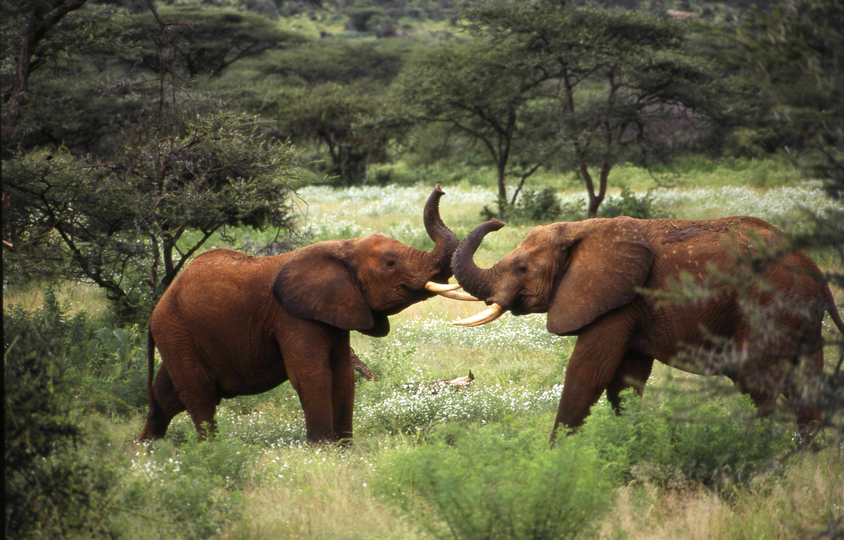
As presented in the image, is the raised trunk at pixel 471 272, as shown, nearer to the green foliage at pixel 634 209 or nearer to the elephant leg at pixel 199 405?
the elephant leg at pixel 199 405

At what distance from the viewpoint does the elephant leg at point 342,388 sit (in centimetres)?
594

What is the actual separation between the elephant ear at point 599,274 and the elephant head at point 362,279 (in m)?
0.77

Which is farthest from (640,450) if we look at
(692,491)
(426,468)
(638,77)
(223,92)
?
(223,92)

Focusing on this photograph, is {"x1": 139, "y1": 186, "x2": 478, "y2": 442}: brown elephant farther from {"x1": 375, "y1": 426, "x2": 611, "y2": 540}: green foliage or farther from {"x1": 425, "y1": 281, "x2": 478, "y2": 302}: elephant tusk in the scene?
{"x1": 375, "y1": 426, "x2": 611, "y2": 540}: green foliage

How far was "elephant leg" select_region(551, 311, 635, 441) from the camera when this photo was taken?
525cm

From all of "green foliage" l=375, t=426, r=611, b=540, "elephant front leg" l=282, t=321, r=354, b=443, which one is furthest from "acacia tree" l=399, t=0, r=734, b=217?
"green foliage" l=375, t=426, r=611, b=540

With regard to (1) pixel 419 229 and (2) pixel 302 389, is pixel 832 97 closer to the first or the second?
(2) pixel 302 389

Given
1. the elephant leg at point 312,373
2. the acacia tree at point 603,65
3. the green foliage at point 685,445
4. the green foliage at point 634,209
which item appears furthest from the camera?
the acacia tree at point 603,65

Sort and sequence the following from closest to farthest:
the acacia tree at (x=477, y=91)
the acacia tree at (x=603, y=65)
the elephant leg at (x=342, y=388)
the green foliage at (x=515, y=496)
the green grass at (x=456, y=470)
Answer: the green foliage at (x=515, y=496), the green grass at (x=456, y=470), the elephant leg at (x=342, y=388), the acacia tree at (x=603, y=65), the acacia tree at (x=477, y=91)

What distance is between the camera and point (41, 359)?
12.5ft

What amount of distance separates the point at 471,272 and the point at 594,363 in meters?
1.12

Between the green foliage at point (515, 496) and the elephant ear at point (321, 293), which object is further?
the elephant ear at point (321, 293)

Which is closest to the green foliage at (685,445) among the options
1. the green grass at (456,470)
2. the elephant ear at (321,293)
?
the green grass at (456,470)

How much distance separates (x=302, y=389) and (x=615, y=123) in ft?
55.6
